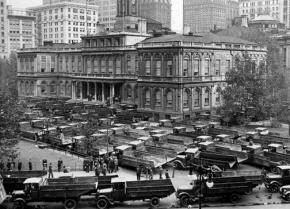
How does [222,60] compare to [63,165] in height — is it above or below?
above

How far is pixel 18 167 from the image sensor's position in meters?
40.4

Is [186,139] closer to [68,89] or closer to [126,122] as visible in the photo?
[126,122]

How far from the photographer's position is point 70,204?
30.6 meters

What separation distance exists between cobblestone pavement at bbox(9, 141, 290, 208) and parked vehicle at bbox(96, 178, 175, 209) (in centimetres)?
103

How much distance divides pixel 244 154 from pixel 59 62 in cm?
7508

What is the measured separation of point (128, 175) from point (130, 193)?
9.14 m

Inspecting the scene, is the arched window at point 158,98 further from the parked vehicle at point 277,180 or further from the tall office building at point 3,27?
the tall office building at point 3,27

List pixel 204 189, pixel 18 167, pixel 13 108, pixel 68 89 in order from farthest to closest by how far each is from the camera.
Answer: pixel 68 89 → pixel 13 108 → pixel 18 167 → pixel 204 189

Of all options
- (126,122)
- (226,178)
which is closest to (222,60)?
(126,122)

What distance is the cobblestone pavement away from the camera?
32031 millimetres

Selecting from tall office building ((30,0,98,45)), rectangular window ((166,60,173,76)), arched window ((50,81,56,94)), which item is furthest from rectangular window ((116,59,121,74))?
tall office building ((30,0,98,45))

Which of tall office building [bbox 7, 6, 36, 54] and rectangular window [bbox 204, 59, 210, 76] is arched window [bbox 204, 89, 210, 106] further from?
tall office building [bbox 7, 6, 36, 54]

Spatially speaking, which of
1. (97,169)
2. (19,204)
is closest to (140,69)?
(97,169)

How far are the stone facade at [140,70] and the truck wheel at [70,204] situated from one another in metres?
40.8
